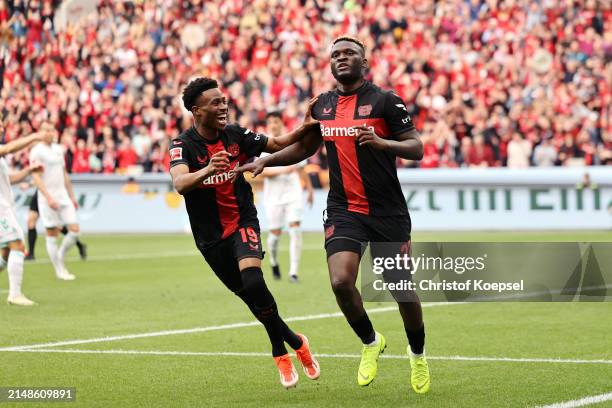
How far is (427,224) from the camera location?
89.4 feet

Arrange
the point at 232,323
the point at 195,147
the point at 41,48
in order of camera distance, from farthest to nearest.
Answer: the point at 41,48, the point at 232,323, the point at 195,147

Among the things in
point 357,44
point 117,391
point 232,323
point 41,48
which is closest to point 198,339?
point 232,323

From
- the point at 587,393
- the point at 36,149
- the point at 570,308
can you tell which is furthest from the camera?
the point at 36,149

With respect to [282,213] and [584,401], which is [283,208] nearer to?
[282,213]

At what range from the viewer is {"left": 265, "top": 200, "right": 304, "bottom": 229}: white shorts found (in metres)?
18.2

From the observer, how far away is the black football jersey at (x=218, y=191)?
8.91 m

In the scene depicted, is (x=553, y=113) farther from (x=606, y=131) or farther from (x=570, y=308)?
(x=570, y=308)

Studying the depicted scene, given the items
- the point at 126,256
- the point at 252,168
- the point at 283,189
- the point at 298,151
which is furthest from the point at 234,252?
the point at 126,256

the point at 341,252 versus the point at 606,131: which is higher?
the point at 341,252

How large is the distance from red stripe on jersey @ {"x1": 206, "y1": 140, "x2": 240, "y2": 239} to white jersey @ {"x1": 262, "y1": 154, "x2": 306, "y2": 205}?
9.22 metres

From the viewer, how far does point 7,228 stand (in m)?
14.3

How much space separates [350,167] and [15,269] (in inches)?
293

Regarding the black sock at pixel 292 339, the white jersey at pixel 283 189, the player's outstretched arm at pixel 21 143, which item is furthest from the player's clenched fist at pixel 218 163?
the white jersey at pixel 283 189

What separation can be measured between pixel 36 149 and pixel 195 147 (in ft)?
33.0
